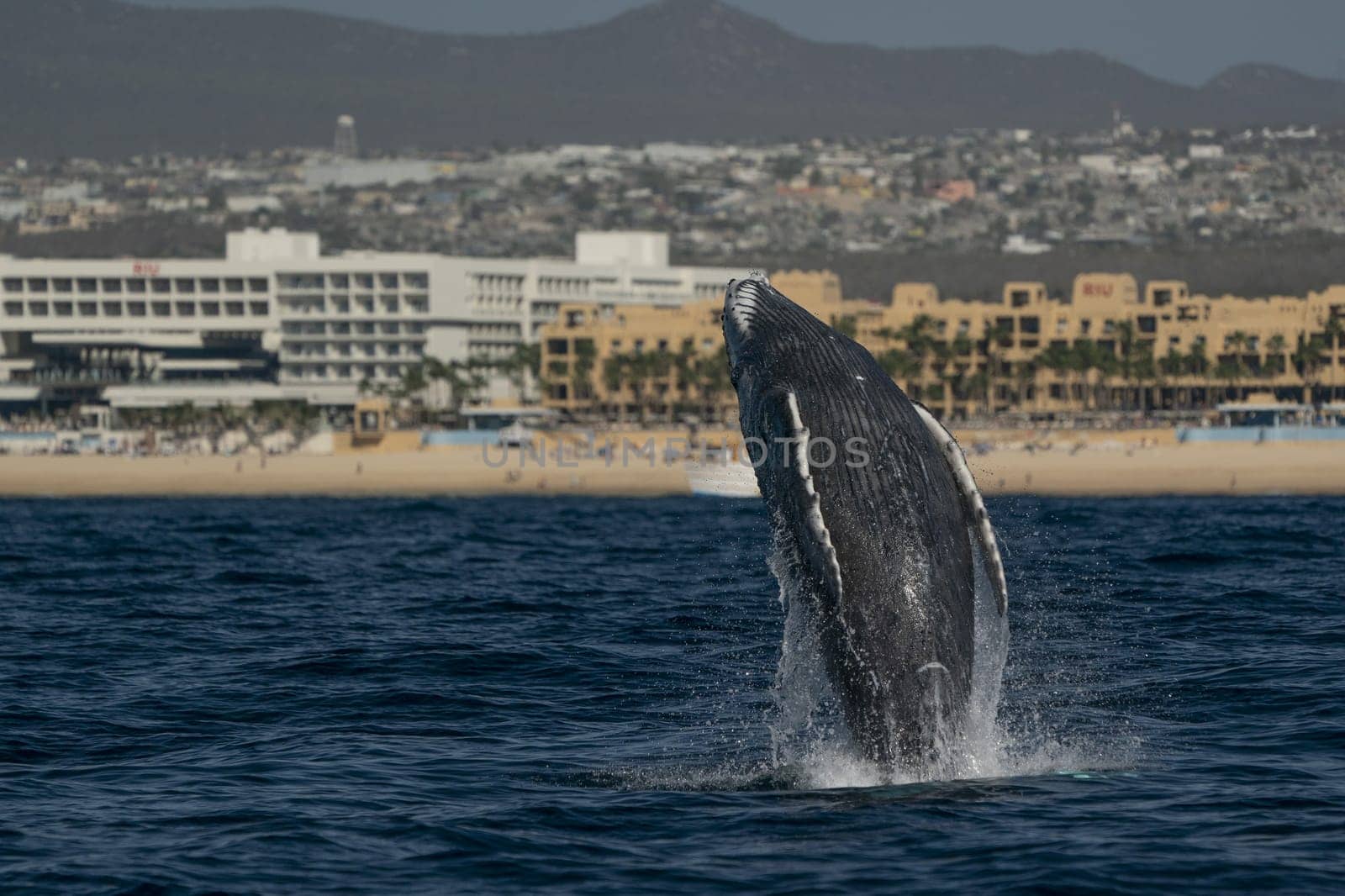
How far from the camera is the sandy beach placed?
114562 millimetres

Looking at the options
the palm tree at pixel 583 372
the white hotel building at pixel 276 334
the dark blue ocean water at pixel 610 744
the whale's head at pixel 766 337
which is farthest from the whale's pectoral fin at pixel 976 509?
the white hotel building at pixel 276 334

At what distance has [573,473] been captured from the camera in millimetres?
Result: 124812

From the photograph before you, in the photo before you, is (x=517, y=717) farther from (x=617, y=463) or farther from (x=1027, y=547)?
(x=617, y=463)

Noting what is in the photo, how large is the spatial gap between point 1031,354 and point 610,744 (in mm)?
157335

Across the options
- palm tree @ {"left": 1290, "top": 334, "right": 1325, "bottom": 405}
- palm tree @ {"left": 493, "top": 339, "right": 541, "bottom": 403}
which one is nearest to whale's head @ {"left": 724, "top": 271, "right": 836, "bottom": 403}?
palm tree @ {"left": 1290, "top": 334, "right": 1325, "bottom": 405}

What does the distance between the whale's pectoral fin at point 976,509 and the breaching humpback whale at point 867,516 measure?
0.04ft

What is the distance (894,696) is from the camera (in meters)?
15.3

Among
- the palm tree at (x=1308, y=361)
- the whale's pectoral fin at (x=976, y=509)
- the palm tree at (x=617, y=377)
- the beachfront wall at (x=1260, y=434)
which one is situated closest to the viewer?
the whale's pectoral fin at (x=976, y=509)

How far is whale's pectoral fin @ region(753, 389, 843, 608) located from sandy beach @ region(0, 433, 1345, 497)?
3691 inches

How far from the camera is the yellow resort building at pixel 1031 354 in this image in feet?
545

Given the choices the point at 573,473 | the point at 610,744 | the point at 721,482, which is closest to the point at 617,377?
the point at 573,473

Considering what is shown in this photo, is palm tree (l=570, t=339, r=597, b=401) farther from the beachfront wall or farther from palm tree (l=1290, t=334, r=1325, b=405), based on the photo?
palm tree (l=1290, t=334, r=1325, b=405)

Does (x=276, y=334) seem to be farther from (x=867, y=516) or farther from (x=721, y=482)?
(x=867, y=516)

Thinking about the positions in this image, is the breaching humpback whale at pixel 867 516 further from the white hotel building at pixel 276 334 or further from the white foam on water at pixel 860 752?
the white hotel building at pixel 276 334
